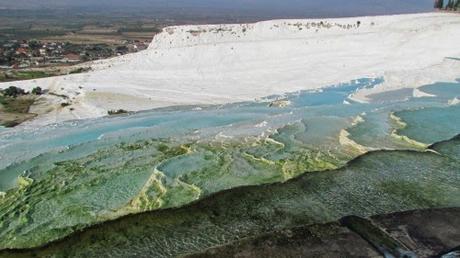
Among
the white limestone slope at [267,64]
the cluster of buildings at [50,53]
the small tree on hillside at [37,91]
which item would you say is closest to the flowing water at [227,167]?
the white limestone slope at [267,64]

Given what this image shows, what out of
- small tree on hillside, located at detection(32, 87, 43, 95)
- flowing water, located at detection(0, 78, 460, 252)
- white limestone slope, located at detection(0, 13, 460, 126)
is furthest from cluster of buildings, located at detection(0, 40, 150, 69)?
flowing water, located at detection(0, 78, 460, 252)

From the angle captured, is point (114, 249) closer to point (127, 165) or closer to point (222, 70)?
point (127, 165)

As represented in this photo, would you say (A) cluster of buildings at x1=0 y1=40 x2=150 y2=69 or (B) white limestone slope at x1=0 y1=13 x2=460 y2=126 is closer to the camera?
(B) white limestone slope at x1=0 y1=13 x2=460 y2=126

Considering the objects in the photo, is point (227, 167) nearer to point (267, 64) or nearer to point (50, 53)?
point (267, 64)

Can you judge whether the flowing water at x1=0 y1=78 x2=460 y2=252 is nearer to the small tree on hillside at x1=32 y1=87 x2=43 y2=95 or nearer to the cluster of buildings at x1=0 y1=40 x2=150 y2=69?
the small tree on hillside at x1=32 y1=87 x2=43 y2=95

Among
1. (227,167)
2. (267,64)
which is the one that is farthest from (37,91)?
(227,167)

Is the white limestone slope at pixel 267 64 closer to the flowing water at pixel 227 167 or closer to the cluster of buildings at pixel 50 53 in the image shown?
the flowing water at pixel 227 167
